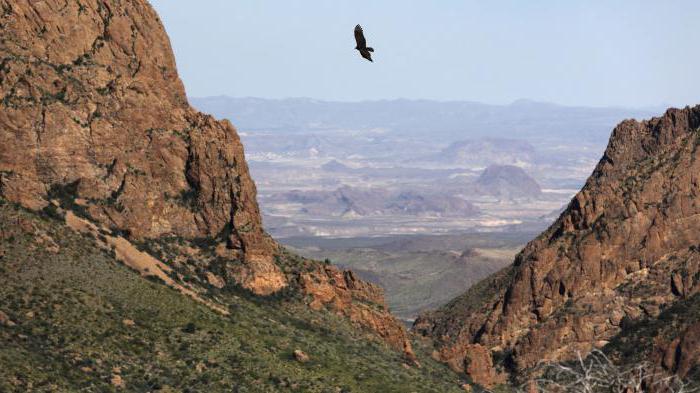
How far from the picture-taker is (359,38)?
39000mm

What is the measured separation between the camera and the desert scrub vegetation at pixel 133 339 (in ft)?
237

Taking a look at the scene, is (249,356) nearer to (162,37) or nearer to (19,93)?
(19,93)

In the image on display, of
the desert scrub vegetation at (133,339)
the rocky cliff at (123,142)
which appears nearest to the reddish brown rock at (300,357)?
the desert scrub vegetation at (133,339)

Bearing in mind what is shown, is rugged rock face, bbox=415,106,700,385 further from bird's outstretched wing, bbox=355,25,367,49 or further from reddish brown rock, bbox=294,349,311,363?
bird's outstretched wing, bbox=355,25,367,49

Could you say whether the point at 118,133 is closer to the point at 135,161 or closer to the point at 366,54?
the point at 135,161

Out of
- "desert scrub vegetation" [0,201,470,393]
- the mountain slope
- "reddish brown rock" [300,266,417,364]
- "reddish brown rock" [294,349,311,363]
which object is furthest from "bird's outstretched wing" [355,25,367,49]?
"reddish brown rock" [300,266,417,364]

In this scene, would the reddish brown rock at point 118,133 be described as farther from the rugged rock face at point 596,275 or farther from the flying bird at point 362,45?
the flying bird at point 362,45

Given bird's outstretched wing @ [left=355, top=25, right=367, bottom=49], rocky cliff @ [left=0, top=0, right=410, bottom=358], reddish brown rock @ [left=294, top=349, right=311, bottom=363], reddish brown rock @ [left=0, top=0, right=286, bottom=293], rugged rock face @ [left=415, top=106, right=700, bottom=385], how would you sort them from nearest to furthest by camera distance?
bird's outstretched wing @ [left=355, top=25, right=367, bottom=49] < reddish brown rock @ [left=294, top=349, right=311, bottom=363] < rocky cliff @ [left=0, top=0, right=410, bottom=358] < reddish brown rock @ [left=0, top=0, right=286, bottom=293] < rugged rock face @ [left=415, top=106, right=700, bottom=385]

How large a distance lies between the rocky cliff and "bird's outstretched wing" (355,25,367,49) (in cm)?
5993

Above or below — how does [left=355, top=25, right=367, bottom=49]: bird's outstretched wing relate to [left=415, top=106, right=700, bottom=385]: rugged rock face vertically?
above

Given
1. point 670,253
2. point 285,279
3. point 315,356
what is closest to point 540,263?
point 670,253

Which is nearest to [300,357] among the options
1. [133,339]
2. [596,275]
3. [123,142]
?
[133,339]

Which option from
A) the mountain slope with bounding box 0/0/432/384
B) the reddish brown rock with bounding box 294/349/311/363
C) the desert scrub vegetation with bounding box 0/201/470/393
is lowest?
the reddish brown rock with bounding box 294/349/311/363

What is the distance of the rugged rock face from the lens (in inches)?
5089
